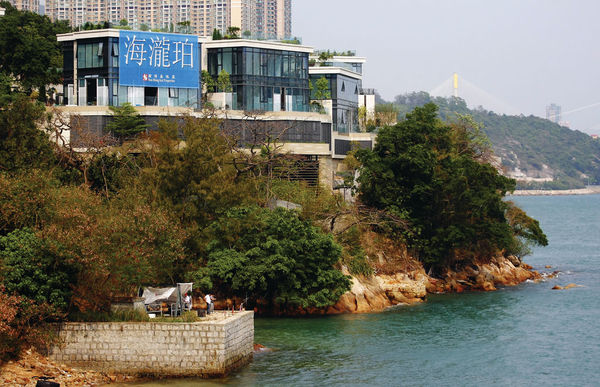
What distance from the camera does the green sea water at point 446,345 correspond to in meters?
38.1

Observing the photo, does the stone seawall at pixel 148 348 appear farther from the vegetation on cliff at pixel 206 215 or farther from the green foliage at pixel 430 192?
the green foliage at pixel 430 192

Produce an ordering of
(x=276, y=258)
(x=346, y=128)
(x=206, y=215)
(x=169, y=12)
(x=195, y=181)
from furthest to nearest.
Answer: (x=169, y=12), (x=346, y=128), (x=206, y=215), (x=195, y=181), (x=276, y=258)

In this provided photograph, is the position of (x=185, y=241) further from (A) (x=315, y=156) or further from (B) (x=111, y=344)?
(A) (x=315, y=156)

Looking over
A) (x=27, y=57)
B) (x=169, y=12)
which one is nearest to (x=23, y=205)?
(x=27, y=57)

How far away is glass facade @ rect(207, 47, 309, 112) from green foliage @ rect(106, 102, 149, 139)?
9.79 meters

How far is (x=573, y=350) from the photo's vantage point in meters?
44.8

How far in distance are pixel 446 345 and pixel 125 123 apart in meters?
31.5

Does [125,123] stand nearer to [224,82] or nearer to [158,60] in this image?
[158,60]

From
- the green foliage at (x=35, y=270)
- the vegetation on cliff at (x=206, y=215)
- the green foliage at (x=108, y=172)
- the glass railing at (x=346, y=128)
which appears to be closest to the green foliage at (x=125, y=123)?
the vegetation on cliff at (x=206, y=215)

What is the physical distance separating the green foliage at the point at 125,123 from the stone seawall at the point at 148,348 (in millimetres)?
31806

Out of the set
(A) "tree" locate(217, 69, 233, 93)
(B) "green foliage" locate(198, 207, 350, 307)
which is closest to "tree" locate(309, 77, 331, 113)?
(A) "tree" locate(217, 69, 233, 93)

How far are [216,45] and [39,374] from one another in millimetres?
44433

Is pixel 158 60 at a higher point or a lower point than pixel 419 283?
higher

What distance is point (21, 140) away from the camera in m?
49.1
